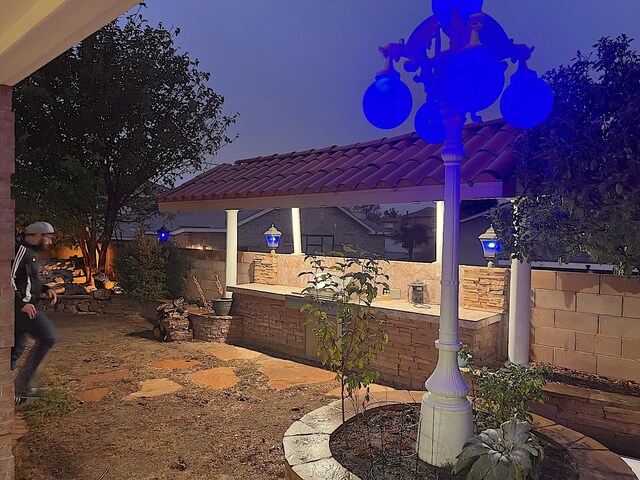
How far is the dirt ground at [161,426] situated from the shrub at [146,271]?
3.08m

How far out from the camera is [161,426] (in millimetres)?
5012

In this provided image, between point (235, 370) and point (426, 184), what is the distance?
4.03 metres

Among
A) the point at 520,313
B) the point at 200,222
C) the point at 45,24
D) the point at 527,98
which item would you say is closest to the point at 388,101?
the point at 527,98

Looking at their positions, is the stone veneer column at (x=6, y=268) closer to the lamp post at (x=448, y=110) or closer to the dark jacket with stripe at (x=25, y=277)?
the dark jacket with stripe at (x=25, y=277)

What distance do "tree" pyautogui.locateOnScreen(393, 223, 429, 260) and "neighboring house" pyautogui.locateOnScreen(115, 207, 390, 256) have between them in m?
5.23

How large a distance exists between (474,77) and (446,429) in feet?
7.33

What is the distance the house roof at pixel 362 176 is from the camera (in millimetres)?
5250

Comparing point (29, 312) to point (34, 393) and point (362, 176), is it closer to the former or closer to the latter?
point (34, 393)

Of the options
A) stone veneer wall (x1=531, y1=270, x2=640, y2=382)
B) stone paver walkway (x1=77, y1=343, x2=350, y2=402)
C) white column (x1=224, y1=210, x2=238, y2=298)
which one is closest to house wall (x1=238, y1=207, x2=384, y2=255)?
white column (x1=224, y1=210, x2=238, y2=298)

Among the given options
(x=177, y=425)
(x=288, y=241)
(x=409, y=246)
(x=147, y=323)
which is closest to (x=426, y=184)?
(x=177, y=425)

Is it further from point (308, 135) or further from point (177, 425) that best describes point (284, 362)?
point (308, 135)

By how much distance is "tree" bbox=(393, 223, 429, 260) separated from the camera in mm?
30516

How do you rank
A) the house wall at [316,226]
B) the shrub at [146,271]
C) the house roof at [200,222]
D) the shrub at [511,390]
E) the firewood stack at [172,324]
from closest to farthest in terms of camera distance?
1. the shrub at [511,390]
2. the firewood stack at [172,324]
3. the shrub at [146,271]
4. the house roof at [200,222]
5. the house wall at [316,226]

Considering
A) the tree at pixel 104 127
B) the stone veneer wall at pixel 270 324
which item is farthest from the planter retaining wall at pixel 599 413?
the tree at pixel 104 127
